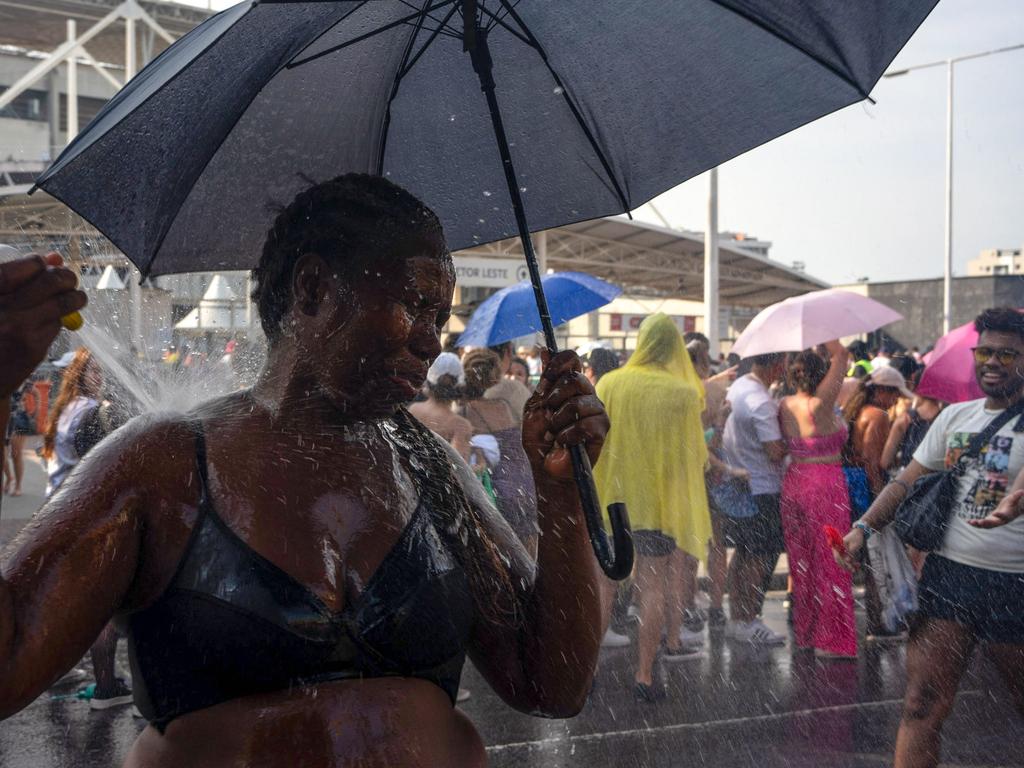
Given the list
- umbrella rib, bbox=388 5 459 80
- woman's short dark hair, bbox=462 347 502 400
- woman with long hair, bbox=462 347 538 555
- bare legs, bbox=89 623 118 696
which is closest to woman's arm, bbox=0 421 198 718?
umbrella rib, bbox=388 5 459 80

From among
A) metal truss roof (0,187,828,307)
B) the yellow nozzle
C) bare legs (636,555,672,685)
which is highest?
metal truss roof (0,187,828,307)

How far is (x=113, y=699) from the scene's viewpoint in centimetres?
570

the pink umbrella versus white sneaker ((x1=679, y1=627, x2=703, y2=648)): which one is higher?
the pink umbrella

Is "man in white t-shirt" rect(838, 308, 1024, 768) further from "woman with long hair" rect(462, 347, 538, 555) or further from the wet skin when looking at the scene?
"woman with long hair" rect(462, 347, 538, 555)

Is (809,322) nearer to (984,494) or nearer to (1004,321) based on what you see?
(1004,321)

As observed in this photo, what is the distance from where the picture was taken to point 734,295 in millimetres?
22328

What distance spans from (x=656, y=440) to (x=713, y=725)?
1551mm

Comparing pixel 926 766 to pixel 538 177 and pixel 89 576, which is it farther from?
pixel 89 576

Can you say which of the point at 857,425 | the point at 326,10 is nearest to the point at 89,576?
the point at 326,10

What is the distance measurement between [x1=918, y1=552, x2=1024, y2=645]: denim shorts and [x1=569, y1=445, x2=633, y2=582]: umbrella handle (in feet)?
7.98

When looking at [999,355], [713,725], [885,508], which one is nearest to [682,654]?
[713,725]

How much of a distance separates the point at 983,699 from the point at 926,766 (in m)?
2.34

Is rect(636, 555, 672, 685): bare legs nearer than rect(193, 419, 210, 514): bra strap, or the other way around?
rect(193, 419, 210, 514): bra strap

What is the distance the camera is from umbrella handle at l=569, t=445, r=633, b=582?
167cm
